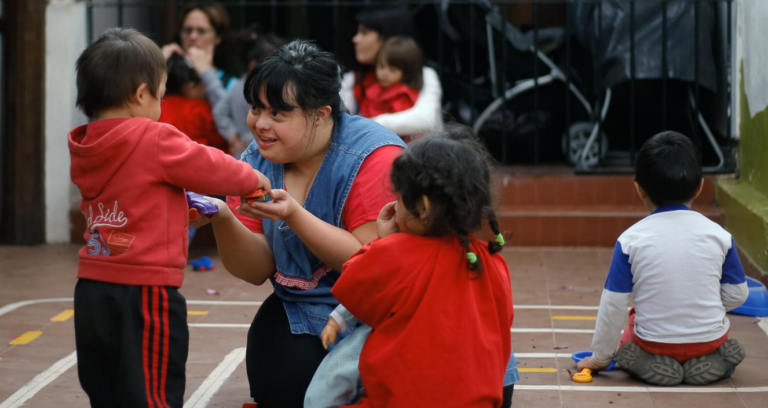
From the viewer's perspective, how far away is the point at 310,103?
9.47 feet

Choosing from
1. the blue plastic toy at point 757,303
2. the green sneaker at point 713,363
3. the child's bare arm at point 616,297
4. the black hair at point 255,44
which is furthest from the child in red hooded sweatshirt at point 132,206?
the black hair at point 255,44

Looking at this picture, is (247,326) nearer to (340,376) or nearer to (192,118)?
(340,376)

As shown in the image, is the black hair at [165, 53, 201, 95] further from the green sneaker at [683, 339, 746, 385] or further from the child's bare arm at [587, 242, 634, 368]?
the green sneaker at [683, 339, 746, 385]

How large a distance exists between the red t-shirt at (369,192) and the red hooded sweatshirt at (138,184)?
1.54 feet

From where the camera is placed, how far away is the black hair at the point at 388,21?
625cm

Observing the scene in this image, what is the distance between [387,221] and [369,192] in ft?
0.98

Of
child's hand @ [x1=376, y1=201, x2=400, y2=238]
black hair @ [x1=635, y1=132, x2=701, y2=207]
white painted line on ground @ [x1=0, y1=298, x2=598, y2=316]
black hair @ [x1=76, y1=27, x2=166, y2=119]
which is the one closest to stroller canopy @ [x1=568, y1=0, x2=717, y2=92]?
white painted line on ground @ [x1=0, y1=298, x2=598, y2=316]

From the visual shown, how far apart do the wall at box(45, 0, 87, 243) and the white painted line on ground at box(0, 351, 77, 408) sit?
2.98 meters

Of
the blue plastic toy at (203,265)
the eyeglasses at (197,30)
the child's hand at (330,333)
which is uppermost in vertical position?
the eyeglasses at (197,30)

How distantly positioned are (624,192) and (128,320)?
4529 millimetres

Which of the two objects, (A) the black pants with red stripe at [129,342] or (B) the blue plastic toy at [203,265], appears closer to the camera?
(A) the black pants with red stripe at [129,342]

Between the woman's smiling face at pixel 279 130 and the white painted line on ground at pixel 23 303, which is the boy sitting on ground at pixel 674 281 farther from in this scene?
the white painted line on ground at pixel 23 303

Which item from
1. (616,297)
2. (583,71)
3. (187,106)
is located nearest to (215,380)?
(616,297)

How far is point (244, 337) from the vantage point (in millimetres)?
4188
